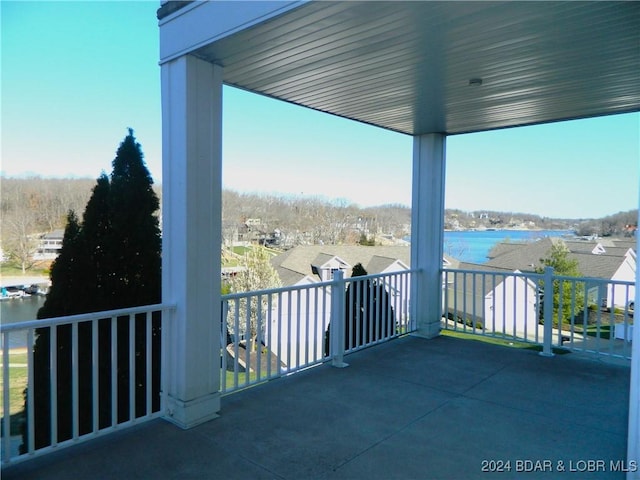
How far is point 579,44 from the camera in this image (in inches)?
101

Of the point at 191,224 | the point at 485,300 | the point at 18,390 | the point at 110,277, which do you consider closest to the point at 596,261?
the point at 485,300

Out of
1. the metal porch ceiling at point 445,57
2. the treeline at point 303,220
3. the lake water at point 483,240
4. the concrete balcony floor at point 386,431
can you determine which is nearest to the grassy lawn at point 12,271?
the treeline at point 303,220

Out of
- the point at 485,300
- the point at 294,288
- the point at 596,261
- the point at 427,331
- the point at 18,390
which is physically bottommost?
the point at 18,390

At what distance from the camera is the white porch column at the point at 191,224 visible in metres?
2.75

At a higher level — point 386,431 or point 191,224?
point 191,224

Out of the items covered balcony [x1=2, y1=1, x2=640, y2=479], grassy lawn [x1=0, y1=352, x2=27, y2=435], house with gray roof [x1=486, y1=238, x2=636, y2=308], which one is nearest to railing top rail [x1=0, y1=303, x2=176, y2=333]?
covered balcony [x1=2, y1=1, x2=640, y2=479]

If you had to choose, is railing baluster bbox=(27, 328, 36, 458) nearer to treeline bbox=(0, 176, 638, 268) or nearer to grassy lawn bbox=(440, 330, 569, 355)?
treeline bbox=(0, 176, 638, 268)

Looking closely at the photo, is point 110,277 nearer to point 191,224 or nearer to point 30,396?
point 191,224

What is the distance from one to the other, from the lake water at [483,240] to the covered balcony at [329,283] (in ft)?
18.2

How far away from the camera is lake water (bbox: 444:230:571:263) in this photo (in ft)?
30.8

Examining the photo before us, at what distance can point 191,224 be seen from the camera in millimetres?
2773

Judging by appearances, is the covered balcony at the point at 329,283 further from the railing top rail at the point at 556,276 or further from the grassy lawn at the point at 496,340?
the grassy lawn at the point at 496,340

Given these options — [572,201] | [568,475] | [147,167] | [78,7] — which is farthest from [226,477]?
[572,201]

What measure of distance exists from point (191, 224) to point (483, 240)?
28.7ft
